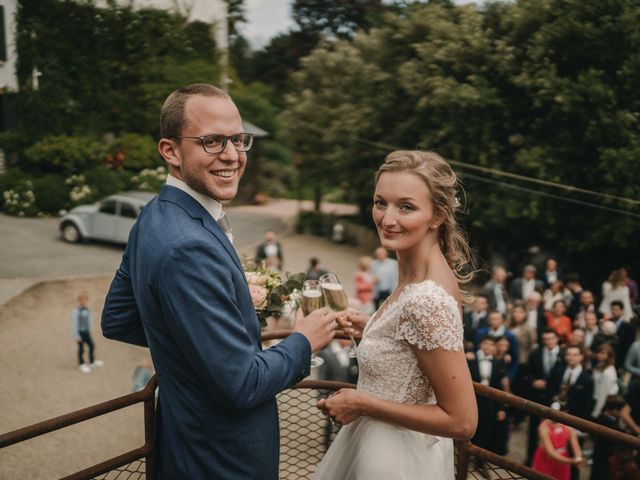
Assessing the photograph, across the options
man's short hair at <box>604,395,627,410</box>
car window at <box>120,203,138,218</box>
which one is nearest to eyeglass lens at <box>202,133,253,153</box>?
man's short hair at <box>604,395,627,410</box>

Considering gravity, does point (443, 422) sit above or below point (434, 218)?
below

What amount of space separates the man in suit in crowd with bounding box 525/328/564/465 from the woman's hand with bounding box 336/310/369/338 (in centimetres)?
459

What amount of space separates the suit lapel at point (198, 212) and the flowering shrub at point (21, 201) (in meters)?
20.4

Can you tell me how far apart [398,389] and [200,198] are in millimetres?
955

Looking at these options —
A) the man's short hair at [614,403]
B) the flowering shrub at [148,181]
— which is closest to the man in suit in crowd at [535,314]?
the man's short hair at [614,403]

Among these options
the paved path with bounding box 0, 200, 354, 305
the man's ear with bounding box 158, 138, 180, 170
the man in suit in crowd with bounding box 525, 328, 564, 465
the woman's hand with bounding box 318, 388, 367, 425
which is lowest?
the paved path with bounding box 0, 200, 354, 305

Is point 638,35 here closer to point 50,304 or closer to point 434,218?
point 434,218

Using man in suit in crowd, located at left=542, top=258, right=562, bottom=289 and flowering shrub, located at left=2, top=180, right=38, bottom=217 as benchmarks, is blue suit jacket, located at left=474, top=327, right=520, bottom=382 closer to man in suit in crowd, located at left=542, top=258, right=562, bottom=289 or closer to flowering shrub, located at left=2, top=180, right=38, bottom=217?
man in suit in crowd, located at left=542, top=258, right=562, bottom=289

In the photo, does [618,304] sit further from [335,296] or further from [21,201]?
[21,201]

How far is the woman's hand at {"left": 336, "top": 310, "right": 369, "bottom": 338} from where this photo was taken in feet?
7.92

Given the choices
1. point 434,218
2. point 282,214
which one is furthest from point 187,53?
point 434,218

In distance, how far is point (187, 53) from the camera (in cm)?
2361

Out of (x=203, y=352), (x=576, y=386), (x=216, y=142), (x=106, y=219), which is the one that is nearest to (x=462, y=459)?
(x=203, y=352)

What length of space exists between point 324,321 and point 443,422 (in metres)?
0.49
